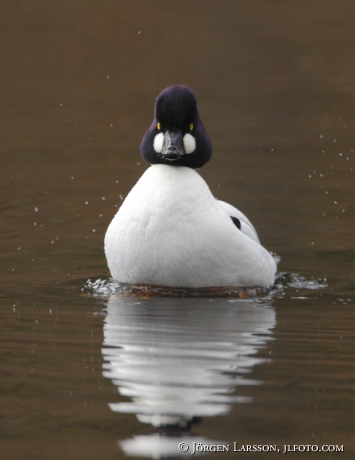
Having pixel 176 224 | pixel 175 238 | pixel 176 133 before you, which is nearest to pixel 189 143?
pixel 176 133

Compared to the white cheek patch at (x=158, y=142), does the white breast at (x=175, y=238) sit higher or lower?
lower

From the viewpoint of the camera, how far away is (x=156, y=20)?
2317 cm

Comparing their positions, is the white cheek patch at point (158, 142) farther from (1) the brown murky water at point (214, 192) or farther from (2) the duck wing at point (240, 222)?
(1) the brown murky water at point (214, 192)

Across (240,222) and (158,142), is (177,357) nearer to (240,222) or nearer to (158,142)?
(158,142)

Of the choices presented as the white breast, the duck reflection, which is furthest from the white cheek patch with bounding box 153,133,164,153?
the duck reflection

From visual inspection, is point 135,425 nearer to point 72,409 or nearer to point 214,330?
point 72,409

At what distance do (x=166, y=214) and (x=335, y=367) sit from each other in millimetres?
2413

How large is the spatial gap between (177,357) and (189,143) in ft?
8.34

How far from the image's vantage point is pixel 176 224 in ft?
25.5

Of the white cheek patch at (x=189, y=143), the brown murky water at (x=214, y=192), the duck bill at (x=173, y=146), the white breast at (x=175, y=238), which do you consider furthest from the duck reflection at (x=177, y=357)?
the white cheek patch at (x=189, y=143)

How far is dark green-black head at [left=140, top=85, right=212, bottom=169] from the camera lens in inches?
305

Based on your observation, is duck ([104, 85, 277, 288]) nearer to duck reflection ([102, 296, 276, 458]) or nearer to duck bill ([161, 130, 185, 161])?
duck bill ([161, 130, 185, 161])

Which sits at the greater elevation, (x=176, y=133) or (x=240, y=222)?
(x=176, y=133)

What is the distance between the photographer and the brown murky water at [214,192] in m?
4.89
